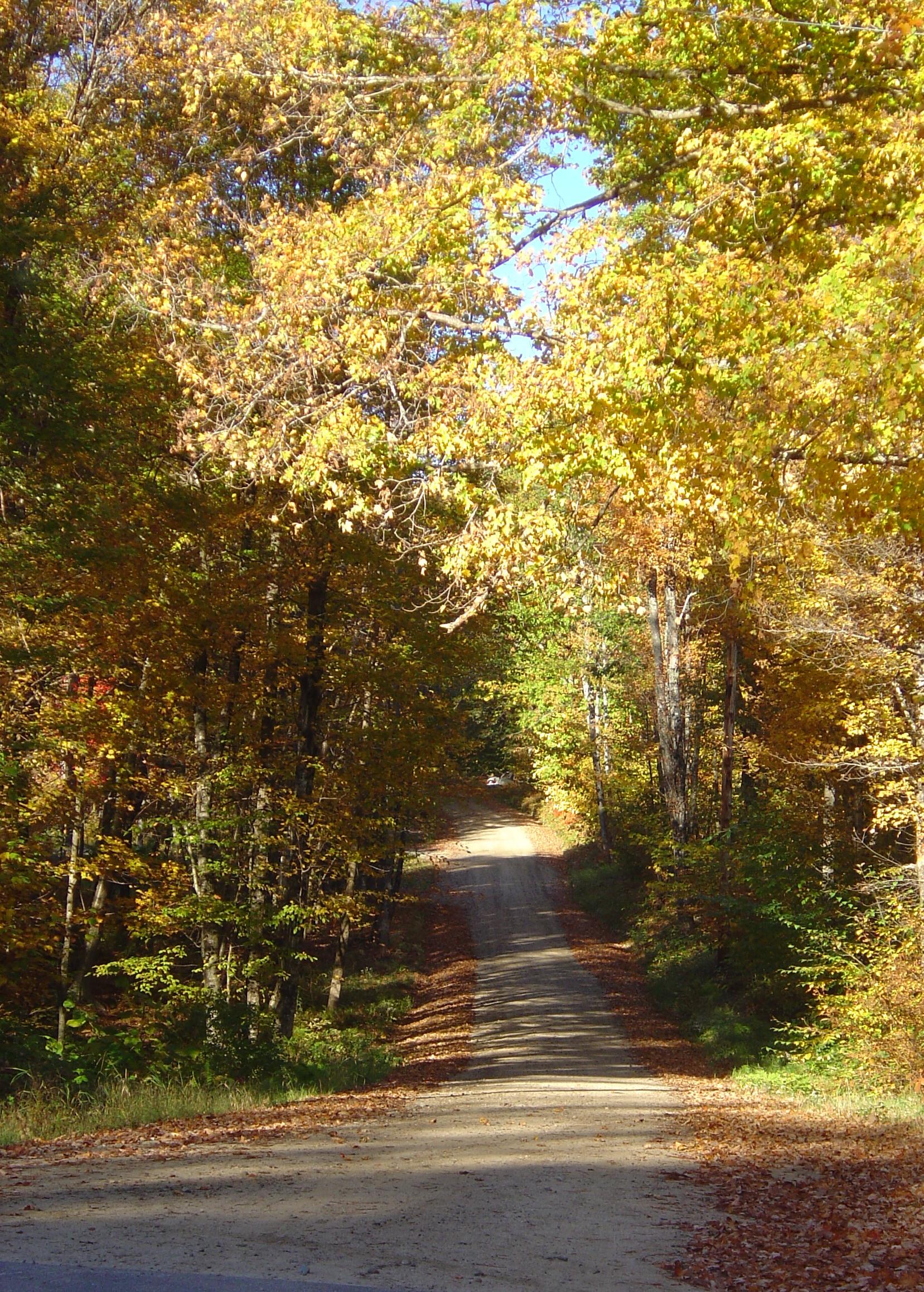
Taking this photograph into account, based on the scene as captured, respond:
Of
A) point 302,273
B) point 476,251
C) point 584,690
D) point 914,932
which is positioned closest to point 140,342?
point 302,273

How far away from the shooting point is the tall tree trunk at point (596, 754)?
34250 millimetres

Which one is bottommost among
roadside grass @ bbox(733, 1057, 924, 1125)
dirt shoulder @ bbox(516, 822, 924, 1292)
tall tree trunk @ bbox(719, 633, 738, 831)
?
roadside grass @ bbox(733, 1057, 924, 1125)

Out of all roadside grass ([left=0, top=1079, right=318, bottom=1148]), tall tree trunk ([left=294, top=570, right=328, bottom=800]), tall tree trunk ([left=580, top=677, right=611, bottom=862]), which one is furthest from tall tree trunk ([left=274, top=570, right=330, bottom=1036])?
tall tree trunk ([left=580, top=677, right=611, bottom=862])

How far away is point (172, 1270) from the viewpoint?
5227 mm

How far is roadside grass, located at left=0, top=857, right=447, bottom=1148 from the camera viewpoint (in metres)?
9.93

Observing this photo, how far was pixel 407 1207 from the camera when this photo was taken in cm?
695

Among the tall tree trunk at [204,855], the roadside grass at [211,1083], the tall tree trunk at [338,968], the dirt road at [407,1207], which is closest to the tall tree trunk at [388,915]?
the tall tree trunk at [338,968]

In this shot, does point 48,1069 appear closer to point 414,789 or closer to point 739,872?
point 414,789

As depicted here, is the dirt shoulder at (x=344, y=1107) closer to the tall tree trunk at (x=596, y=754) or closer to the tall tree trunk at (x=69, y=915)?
the tall tree trunk at (x=69, y=915)

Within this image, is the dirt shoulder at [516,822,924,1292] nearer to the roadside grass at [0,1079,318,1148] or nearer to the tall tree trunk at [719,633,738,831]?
the roadside grass at [0,1079,318,1148]

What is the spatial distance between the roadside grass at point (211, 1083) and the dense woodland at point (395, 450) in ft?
0.71

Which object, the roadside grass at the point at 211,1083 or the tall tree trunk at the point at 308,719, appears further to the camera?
the tall tree trunk at the point at 308,719

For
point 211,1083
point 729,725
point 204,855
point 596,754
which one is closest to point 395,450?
Result: point 204,855

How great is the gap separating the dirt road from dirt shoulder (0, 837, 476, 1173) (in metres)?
0.41
